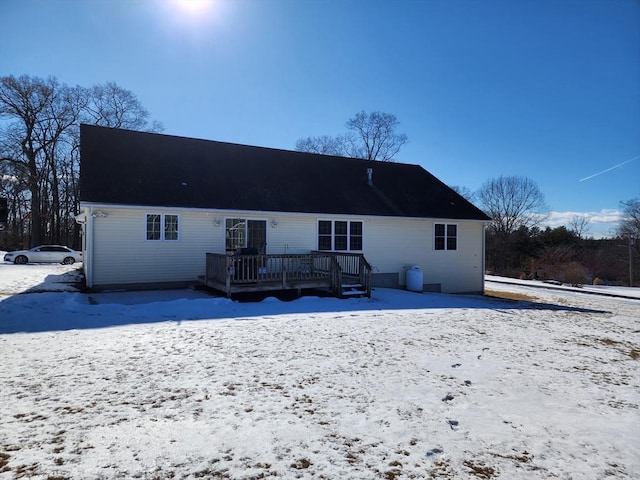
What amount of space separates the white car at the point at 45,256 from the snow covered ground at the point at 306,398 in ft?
69.2

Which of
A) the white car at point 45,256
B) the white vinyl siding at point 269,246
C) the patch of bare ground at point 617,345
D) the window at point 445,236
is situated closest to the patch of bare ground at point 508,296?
the white vinyl siding at point 269,246

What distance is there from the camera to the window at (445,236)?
1833 cm

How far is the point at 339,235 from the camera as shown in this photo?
16297mm

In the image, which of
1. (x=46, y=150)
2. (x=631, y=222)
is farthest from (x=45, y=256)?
(x=631, y=222)

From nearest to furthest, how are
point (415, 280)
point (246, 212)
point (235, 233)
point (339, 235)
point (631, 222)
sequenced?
point (246, 212)
point (235, 233)
point (339, 235)
point (415, 280)
point (631, 222)

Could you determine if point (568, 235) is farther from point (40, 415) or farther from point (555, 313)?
point (40, 415)

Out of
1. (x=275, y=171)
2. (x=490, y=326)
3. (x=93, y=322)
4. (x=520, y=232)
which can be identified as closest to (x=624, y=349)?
(x=490, y=326)

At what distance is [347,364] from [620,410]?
3261 mm

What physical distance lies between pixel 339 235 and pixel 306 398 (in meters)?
11.9

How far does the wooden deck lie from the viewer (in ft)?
38.3

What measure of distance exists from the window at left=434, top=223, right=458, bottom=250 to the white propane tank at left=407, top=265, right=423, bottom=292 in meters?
2.19

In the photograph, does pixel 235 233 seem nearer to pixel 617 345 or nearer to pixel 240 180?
pixel 240 180

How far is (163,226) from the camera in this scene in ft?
43.4

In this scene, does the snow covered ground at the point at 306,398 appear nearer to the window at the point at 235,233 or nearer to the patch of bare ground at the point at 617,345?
the patch of bare ground at the point at 617,345
